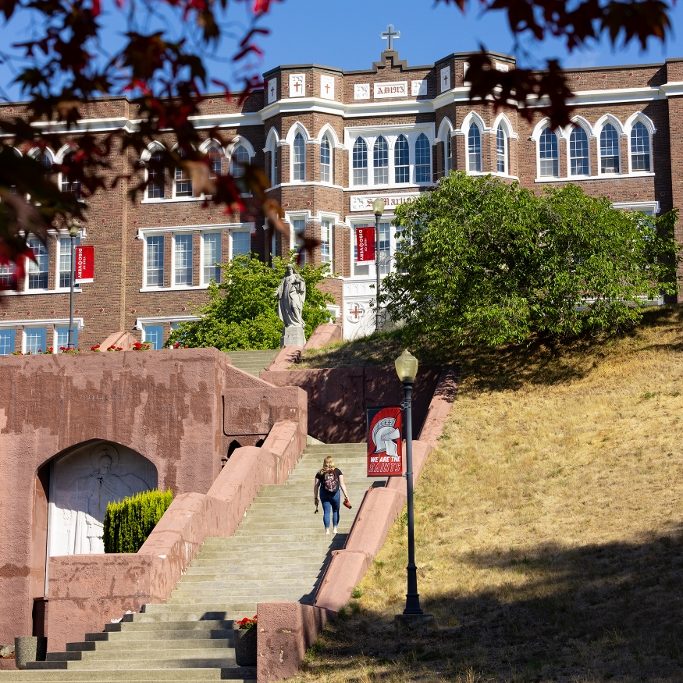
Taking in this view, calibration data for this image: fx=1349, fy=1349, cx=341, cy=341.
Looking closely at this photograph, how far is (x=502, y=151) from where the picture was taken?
159ft

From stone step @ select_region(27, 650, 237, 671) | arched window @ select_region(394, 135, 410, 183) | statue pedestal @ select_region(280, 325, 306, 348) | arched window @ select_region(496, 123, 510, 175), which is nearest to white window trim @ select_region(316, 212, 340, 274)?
arched window @ select_region(394, 135, 410, 183)

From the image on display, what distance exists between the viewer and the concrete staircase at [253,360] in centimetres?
3428

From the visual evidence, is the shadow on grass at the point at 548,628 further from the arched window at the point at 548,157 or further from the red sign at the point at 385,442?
the arched window at the point at 548,157

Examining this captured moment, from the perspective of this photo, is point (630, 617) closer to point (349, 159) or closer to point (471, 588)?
point (471, 588)

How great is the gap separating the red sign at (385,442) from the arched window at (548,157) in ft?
92.1

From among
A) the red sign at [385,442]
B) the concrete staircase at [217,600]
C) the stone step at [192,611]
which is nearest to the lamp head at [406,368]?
the red sign at [385,442]

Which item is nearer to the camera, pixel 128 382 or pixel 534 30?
pixel 534 30

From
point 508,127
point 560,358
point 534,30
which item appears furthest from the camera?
point 508,127

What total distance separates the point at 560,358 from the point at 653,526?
10485 millimetres

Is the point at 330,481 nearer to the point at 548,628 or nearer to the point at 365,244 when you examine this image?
the point at 548,628

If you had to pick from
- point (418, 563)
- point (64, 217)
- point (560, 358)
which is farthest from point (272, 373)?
point (64, 217)

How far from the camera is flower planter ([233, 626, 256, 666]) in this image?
17562mm

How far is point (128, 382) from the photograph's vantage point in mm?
27453

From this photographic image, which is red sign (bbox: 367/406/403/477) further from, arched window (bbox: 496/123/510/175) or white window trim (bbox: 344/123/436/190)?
white window trim (bbox: 344/123/436/190)
